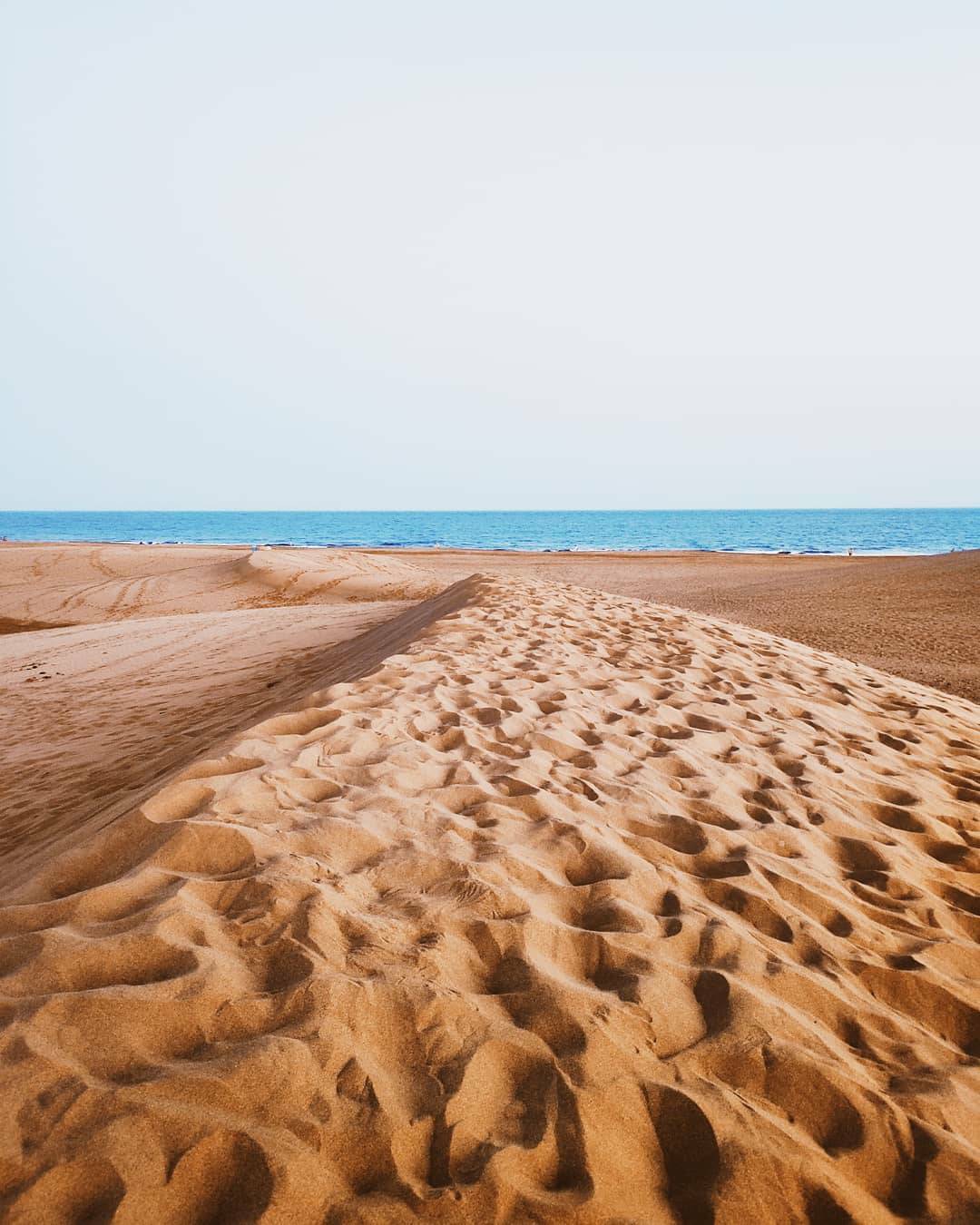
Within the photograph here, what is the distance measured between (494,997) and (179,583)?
19.4 metres

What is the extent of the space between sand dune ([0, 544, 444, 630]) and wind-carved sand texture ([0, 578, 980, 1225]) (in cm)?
1487

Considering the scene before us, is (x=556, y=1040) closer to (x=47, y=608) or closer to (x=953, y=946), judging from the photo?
(x=953, y=946)

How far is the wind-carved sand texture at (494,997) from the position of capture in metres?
1.42

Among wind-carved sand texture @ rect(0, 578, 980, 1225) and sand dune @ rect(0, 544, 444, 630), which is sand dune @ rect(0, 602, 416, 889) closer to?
wind-carved sand texture @ rect(0, 578, 980, 1225)

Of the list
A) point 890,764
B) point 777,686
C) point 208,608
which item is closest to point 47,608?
point 208,608

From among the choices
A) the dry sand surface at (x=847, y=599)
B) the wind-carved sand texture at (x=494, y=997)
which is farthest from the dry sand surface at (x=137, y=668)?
the dry sand surface at (x=847, y=599)

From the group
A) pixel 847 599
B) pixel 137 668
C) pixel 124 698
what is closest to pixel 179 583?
pixel 137 668

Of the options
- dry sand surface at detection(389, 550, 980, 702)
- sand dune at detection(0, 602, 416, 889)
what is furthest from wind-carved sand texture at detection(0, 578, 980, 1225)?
dry sand surface at detection(389, 550, 980, 702)

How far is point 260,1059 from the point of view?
5.21ft

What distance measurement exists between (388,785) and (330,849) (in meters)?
0.58

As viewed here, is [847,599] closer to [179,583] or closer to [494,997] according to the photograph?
A: [494,997]

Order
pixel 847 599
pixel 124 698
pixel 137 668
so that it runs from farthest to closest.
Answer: pixel 847 599 → pixel 137 668 → pixel 124 698

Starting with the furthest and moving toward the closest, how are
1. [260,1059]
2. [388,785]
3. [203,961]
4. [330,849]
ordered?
[388,785] < [330,849] < [203,961] < [260,1059]

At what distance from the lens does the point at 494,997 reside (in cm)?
188
